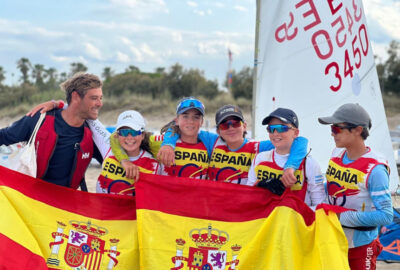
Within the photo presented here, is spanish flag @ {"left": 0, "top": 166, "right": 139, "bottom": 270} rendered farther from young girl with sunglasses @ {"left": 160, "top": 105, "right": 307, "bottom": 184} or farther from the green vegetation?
the green vegetation

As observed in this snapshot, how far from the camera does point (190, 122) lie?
3811 millimetres

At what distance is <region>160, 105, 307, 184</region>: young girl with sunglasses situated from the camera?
375 cm

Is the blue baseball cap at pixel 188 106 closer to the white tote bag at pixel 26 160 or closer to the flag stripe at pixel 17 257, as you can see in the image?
the white tote bag at pixel 26 160

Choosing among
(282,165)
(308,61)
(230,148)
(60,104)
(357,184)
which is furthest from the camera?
(308,61)

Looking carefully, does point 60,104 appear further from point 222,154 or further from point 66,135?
point 222,154

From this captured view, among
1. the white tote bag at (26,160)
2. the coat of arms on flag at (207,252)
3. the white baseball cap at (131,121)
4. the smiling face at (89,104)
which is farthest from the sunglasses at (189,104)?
the white tote bag at (26,160)

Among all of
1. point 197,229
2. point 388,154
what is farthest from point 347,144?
point 388,154

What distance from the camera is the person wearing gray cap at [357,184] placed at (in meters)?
3.04

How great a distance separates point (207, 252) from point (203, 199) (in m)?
0.42

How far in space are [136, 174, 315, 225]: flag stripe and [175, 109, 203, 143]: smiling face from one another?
0.38 m

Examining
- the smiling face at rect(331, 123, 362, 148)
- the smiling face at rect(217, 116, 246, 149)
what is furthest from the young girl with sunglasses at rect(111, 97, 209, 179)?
the smiling face at rect(331, 123, 362, 148)

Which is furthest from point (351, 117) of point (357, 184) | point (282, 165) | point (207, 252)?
point (207, 252)

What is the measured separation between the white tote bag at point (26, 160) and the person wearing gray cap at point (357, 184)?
7.63ft

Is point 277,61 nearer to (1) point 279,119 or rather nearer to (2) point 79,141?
(1) point 279,119
